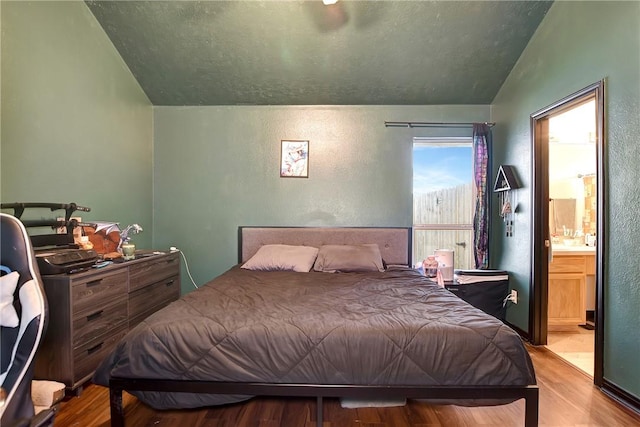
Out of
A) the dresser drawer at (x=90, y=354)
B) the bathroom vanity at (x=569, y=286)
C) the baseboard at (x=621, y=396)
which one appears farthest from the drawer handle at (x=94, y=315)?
the bathroom vanity at (x=569, y=286)

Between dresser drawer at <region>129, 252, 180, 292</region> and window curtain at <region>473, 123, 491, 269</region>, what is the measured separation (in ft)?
10.4

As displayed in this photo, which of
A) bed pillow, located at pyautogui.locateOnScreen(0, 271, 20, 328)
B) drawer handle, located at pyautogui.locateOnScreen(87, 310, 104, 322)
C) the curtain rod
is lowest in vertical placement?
drawer handle, located at pyautogui.locateOnScreen(87, 310, 104, 322)

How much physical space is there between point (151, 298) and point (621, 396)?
342 centimetres

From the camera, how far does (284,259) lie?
320cm

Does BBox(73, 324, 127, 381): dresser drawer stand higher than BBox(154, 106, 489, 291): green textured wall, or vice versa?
BBox(154, 106, 489, 291): green textured wall

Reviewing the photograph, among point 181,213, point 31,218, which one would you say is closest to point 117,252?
Answer: point 31,218

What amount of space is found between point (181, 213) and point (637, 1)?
4122mm

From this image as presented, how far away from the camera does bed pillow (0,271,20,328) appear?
1017mm

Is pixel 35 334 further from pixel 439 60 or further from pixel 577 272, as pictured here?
pixel 577 272

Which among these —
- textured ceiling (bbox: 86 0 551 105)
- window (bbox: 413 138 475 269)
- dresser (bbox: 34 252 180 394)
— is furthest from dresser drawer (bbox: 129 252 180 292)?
window (bbox: 413 138 475 269)

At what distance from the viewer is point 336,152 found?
375 cm

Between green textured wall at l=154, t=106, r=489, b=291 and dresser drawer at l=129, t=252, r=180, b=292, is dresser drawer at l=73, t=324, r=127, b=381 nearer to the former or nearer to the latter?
dresser drawer at l=129, t=252, r=180, b=292

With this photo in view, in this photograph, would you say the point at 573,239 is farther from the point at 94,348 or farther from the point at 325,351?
the point at 94,348

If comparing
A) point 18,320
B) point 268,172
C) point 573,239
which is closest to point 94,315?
point 18,320
